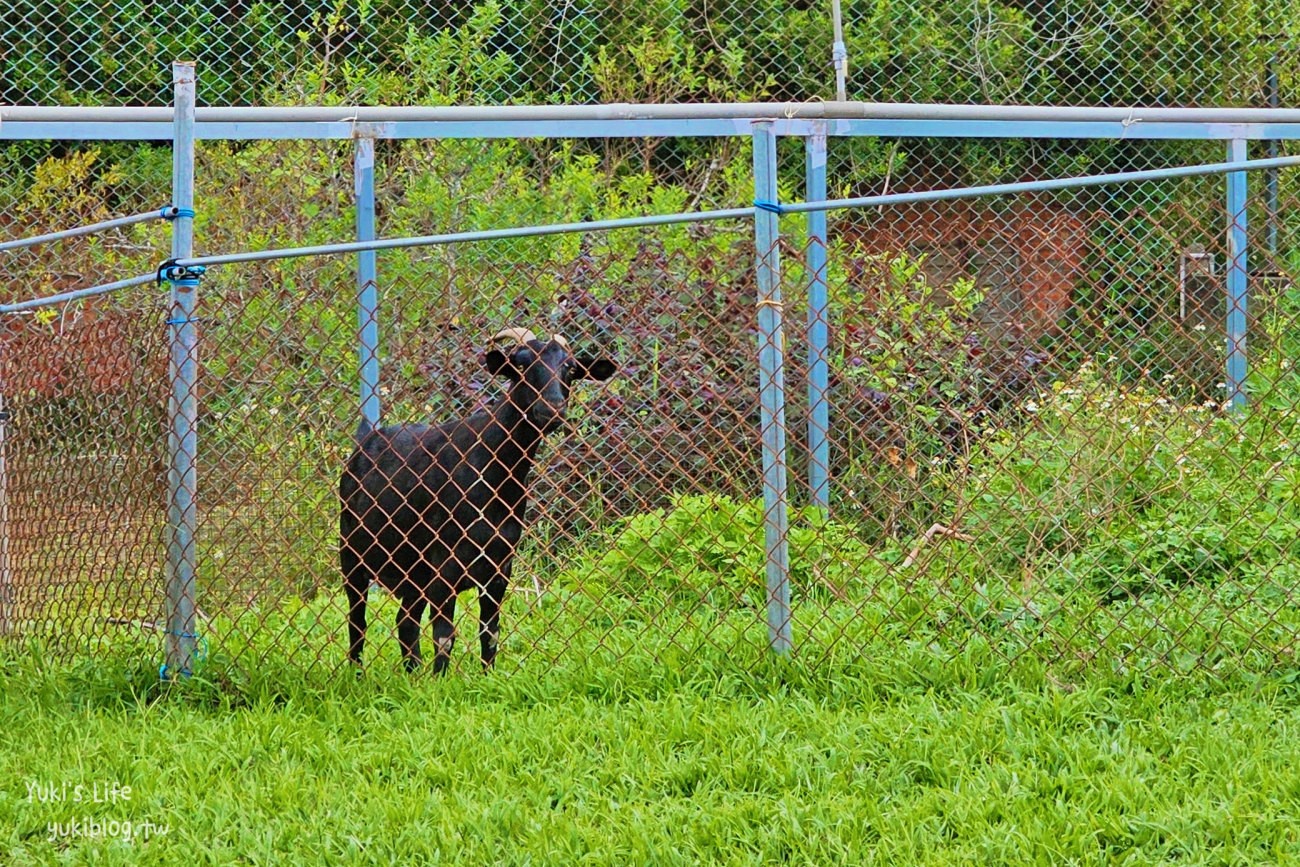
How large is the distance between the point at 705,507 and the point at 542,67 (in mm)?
2992

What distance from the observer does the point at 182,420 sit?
13.9ft

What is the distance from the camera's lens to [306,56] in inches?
279

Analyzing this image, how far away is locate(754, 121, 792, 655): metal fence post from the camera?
13.8 feet

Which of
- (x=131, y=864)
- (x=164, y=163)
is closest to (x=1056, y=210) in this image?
(x=164, y=163)

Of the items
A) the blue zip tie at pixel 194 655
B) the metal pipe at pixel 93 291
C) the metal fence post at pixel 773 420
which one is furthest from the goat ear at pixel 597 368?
the blue zip tie at pixel 194 655

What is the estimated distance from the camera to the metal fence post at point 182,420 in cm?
422

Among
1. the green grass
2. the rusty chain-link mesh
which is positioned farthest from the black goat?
the green grass

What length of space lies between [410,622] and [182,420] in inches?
41.0

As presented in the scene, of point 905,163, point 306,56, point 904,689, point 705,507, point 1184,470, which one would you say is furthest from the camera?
point 905,163

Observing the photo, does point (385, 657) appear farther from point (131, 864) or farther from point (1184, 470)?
point (1184, 470)

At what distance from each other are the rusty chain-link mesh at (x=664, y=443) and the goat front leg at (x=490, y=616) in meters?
0.08

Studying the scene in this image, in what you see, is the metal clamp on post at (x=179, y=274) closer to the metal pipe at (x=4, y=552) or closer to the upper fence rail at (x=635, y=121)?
the upper fence rail at (x=635, y=121)

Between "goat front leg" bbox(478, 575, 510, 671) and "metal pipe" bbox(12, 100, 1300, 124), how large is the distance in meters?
1.75

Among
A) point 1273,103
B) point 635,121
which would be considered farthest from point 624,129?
point 1273,103
